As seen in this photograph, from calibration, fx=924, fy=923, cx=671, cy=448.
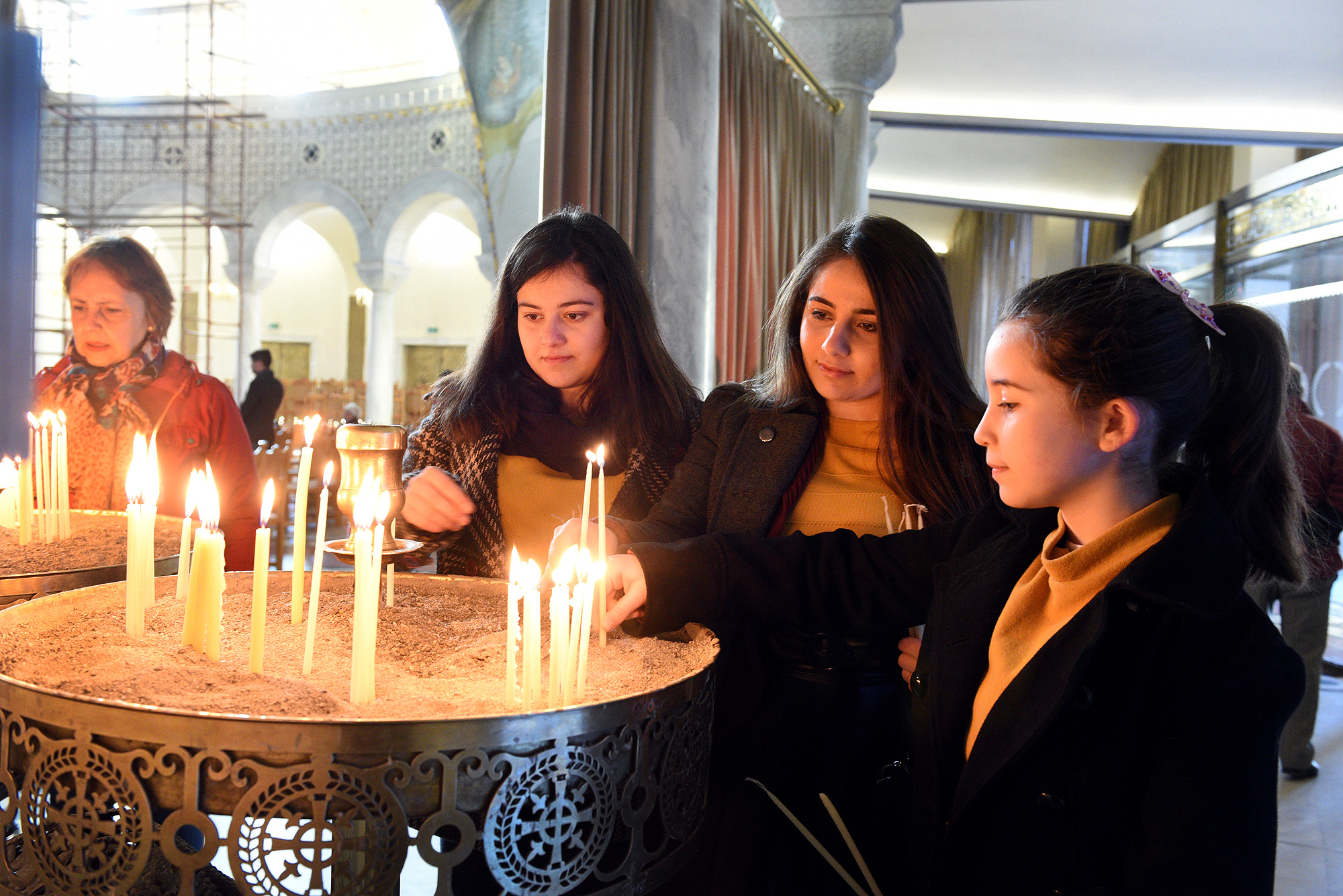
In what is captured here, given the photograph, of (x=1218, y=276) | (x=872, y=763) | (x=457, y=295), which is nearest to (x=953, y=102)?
(x=1218, y=276)

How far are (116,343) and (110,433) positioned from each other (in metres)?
0.23

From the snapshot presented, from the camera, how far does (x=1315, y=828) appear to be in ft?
10.3

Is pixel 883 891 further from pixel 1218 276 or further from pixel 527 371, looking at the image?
pixel 1218 276

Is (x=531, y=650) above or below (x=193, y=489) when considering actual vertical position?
below

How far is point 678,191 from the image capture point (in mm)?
3635

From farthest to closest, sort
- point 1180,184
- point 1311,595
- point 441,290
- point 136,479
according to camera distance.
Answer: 1. point 441,290
2. point 1180,184
3. point 1311,595
4. point 136,479

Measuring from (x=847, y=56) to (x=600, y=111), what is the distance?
360cm

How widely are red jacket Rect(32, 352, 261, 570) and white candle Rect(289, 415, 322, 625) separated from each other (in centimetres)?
118

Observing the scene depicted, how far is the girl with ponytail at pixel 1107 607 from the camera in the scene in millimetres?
979

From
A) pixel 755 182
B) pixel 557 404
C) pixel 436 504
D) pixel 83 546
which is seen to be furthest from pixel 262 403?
pixel 436 504

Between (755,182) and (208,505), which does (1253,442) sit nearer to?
(208,505)

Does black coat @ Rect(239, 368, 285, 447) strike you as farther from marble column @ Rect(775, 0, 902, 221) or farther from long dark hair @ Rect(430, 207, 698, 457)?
long dark hair @ Rect(430, 207, 698, 457)

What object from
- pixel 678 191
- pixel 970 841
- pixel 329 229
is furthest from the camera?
pixel 329 229

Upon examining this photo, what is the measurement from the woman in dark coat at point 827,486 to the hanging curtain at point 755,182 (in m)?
2.81
